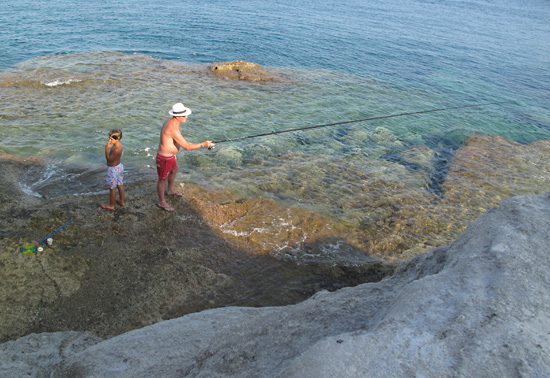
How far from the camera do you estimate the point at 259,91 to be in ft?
46.8

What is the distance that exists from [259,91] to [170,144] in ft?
27.7

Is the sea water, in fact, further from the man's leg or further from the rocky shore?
the rocky shore

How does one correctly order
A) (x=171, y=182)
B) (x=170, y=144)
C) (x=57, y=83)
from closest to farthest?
(x=170, y=144)
(x=171, y=182)
(x=57, y=83)

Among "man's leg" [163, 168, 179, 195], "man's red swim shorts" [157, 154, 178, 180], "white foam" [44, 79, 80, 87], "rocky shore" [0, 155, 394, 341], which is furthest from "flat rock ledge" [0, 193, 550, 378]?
"white foam" [44, 79, 80, 87]

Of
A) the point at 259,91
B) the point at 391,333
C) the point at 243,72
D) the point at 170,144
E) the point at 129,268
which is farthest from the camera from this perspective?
the point at 243,72

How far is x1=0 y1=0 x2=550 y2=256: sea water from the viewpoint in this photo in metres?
8.80

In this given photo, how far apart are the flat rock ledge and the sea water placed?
3.86 m

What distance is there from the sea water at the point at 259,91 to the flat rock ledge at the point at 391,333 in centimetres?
386

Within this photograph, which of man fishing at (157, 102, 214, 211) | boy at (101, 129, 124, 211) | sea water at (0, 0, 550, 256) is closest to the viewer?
boy at (101, 129, 124, 211)

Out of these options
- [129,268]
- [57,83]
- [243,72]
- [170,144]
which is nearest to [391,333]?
[129,268]

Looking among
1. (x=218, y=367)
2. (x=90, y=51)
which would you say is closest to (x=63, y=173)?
(x=218, y=367)

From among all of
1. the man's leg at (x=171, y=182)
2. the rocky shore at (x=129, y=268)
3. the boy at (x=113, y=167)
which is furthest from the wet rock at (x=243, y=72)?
the boy at (x=113, y=167)

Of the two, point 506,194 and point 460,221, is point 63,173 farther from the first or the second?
point 506,194

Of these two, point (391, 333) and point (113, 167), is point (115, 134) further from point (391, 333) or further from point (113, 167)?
Answer: point (391, 333)
